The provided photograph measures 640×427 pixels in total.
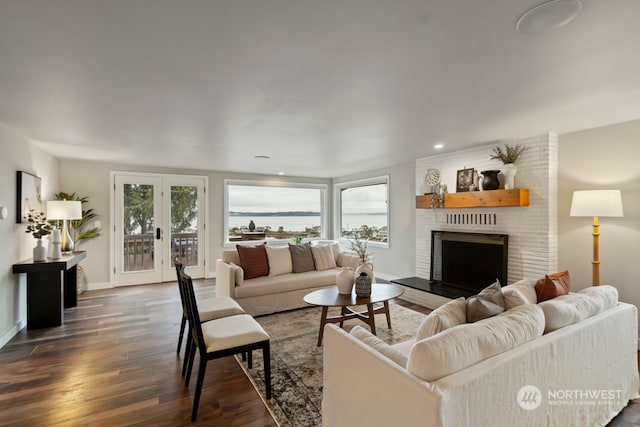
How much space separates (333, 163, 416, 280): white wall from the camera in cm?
570

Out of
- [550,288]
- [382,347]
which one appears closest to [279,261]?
[382,347]

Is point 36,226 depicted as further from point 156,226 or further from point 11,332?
point 156,226

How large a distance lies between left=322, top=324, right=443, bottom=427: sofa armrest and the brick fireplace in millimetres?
3005

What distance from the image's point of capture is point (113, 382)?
252cm

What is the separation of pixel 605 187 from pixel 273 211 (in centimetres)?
602

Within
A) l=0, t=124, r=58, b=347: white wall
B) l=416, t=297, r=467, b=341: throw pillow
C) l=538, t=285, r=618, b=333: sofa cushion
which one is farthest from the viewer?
l=0, t=124, r=58, b=347: white wall

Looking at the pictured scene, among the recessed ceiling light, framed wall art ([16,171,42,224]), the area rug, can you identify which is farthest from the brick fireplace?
framed wall art ([16,171,42,224])

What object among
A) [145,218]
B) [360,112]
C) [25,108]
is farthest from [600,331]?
[145,218]

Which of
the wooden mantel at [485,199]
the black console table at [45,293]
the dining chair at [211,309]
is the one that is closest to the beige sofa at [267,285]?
the dining chair at [211,309]

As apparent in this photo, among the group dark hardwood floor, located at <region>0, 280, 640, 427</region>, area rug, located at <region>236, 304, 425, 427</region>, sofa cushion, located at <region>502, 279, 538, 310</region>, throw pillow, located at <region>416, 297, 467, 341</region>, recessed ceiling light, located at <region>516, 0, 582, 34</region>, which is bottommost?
dark hardwood floor, located at <region>0, 280, 640, 427</region>

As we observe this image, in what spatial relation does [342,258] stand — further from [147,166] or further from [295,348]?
[147,166]

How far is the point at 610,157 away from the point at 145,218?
280 inches

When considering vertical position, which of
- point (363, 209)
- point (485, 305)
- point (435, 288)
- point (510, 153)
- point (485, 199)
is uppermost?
point (510, 153)

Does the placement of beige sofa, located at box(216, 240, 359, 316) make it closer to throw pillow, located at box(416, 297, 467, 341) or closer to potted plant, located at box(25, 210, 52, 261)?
potted plant, located at box(25, 210, 52, 261)
